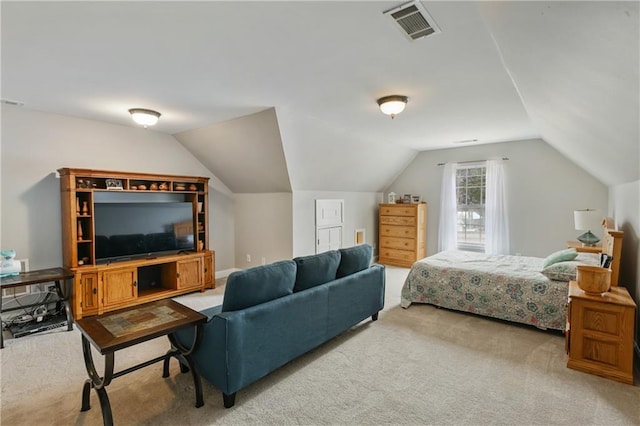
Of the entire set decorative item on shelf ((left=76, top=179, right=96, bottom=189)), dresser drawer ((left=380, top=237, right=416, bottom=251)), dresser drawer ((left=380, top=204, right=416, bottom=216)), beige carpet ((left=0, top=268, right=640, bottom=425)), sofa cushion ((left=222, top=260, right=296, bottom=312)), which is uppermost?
decorative item on shelf ((left=76, top=179, right=96, bottom=189))

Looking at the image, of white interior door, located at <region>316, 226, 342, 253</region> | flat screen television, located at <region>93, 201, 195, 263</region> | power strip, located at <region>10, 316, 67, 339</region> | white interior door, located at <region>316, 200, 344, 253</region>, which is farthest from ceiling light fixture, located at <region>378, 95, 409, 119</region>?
power strip, located at <region>10, 316, 67, 339</region>

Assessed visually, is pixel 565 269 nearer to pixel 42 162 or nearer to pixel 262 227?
pixel 262 227

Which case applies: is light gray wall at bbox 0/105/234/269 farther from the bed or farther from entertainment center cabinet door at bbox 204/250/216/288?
the bed

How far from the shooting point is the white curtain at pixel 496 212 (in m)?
5.85

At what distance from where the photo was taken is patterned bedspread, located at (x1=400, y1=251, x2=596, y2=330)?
10.9 feet

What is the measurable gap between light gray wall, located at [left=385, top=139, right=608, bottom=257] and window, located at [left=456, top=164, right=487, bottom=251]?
1.07 feet

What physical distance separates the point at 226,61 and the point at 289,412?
8.47 ft

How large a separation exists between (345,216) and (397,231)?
121 cm

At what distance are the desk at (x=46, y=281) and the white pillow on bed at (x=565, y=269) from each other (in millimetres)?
5282

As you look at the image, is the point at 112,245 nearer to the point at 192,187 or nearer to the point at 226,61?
the point at 192,187

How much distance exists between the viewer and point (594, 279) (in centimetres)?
262

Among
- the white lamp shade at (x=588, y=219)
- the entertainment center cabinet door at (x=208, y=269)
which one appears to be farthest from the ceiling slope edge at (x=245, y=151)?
the white lamp shade at (x=588, y=219)

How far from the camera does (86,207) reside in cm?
396

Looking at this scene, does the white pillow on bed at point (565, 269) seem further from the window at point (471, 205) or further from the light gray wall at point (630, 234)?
the window at point (471, 205)
